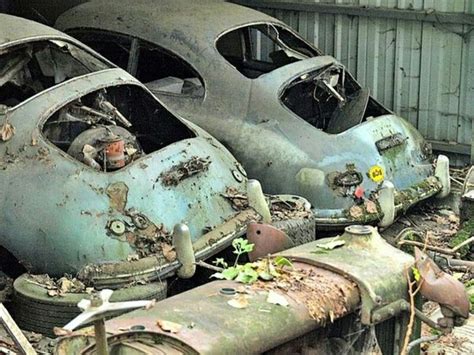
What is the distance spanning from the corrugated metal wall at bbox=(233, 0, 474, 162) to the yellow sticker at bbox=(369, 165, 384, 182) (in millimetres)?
2214

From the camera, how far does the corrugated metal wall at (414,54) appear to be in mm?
9648

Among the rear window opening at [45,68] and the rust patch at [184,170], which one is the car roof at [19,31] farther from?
the rust patch at [184,170]

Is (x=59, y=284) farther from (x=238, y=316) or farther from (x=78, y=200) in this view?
(x=238, y=316)

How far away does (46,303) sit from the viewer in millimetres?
5340

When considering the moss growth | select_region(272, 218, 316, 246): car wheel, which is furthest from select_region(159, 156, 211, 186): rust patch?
the moss growth

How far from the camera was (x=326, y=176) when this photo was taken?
302 inches

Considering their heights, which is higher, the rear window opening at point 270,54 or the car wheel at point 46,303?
the rear window opening at point 270,54

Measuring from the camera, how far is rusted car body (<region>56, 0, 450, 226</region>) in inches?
303

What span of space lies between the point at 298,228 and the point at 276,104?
5.99 feet

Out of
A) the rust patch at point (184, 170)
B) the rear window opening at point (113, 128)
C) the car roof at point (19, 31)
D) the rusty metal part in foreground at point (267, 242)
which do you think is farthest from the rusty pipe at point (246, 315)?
the car roof at point (19, 31)

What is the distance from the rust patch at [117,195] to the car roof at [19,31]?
142 centimetres

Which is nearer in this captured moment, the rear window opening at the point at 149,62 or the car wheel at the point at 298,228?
the car wheel at the point at 298,228

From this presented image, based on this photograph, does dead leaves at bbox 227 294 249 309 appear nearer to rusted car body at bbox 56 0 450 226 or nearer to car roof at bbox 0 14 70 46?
car roof at bbox 0 14 70 46

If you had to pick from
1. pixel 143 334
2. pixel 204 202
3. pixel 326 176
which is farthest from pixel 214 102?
pixel 143 334
